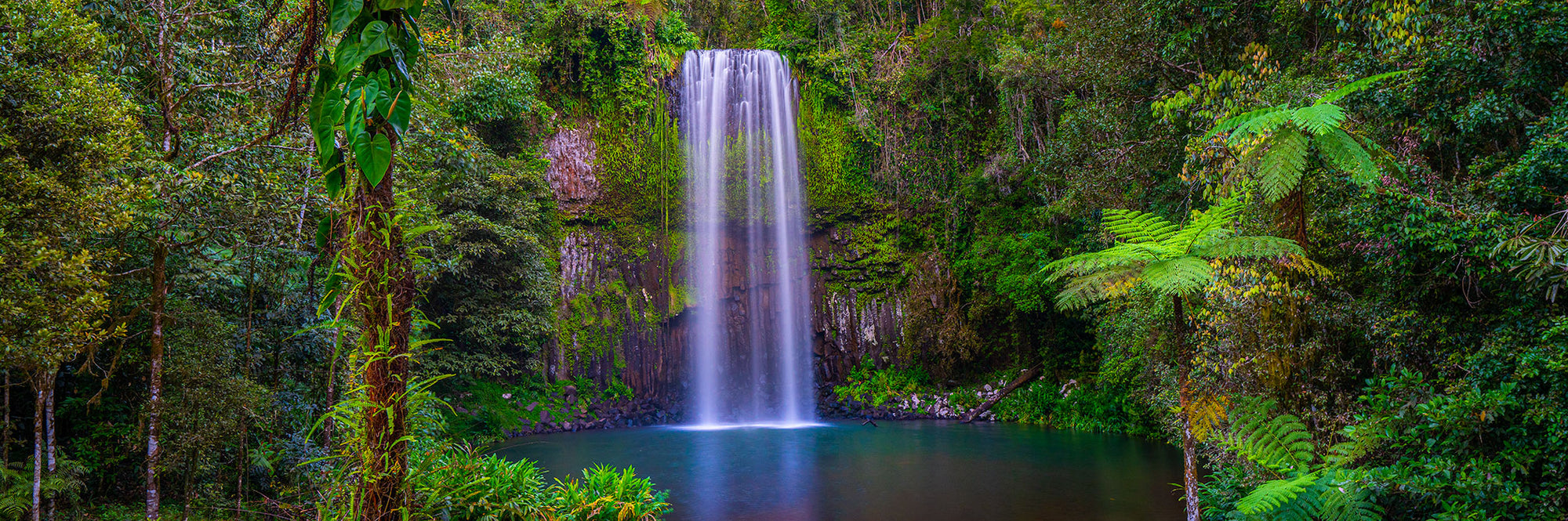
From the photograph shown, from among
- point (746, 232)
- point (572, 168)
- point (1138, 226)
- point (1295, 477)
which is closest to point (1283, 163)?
point (1138, 226)

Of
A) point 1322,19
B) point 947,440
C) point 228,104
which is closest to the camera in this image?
point 228,104

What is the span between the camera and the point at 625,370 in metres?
17.9

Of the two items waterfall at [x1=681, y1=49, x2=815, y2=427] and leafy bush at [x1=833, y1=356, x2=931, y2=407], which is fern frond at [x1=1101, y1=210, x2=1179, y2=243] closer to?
Result: leafy bush at [x1=833, y1=356, x2=931, y2=407]

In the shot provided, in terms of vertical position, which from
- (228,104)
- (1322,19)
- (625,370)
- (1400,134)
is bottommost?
(625,370)

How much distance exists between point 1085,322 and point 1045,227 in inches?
91.1

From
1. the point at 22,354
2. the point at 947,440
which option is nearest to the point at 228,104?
the point at 22,354

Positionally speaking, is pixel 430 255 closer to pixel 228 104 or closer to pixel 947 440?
pixel 228 104

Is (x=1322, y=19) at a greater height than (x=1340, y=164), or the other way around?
(x=1322, y=19)

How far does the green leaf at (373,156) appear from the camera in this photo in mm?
1681

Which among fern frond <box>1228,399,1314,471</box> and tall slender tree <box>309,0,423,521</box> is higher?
tall slender tree <box>309,0,423,521</box>

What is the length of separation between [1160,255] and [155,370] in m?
6.41

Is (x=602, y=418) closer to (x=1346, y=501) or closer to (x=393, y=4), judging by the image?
(x=1346, y=501)

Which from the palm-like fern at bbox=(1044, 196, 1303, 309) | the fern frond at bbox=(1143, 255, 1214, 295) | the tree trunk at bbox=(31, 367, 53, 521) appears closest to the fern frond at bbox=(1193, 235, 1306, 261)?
the palm-like fern at bbox=(1044, 196, 1303, 309)

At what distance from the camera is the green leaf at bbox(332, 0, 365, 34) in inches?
66.6
